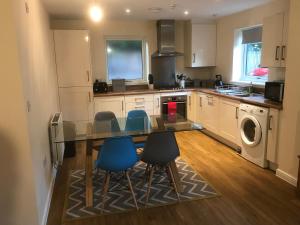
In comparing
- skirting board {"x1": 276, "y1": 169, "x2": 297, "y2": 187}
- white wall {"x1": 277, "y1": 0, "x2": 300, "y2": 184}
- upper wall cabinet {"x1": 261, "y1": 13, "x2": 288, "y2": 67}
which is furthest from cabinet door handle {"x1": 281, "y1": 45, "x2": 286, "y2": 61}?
skirting board {"x1": 276, "y1": 169, "x2": 297, "y2": 187}

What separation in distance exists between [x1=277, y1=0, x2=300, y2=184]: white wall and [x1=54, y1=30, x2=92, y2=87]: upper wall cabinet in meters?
3.28

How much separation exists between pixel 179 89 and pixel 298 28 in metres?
2.75

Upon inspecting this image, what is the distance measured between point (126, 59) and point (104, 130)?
2.99m

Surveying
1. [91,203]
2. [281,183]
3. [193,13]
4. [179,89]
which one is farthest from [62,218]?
[193,13]

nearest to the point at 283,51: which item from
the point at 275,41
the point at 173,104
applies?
the point at 275,41

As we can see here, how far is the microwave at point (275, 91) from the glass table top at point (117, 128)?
1290mm

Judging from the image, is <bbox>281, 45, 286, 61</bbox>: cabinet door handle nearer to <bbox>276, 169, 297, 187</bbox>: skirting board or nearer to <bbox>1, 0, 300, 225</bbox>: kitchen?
<bbox>1, 0, 300, 225</bbox>: kitchen

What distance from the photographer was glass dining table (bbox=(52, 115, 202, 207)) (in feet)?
8.79

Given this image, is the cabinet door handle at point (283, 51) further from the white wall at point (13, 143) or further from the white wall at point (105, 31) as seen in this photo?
the white wall at point (13, 143)

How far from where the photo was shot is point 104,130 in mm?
2881

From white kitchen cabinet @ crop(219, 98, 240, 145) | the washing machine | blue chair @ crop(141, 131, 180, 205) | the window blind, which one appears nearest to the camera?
blue chair @ crop(141, 131, 180, 205)

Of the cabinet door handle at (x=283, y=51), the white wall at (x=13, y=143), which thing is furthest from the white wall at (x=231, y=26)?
the white wall at (x=13, y=143)

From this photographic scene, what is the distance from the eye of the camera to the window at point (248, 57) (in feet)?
14.8

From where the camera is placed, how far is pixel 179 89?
209 inches
